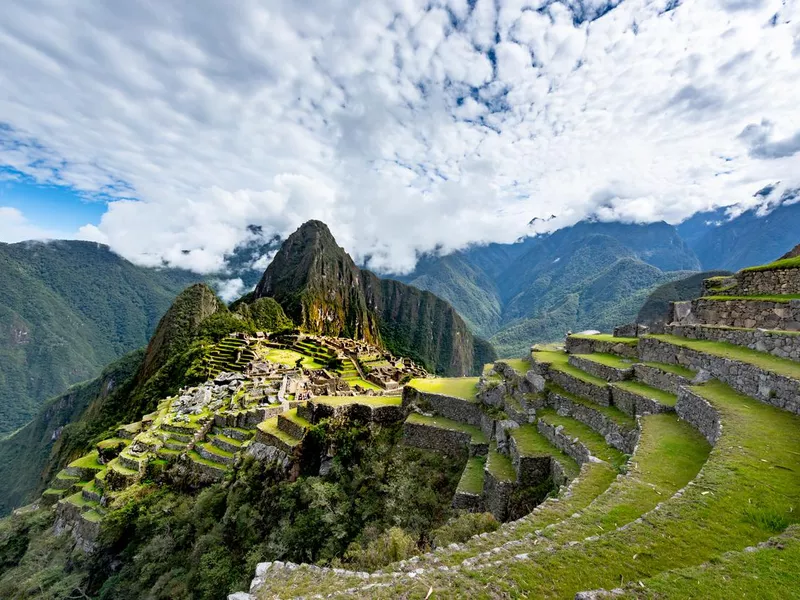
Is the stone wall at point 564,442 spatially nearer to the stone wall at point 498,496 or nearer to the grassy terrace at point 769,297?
the stone wall at point 498,496

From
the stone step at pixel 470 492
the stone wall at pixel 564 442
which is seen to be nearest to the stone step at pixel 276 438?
the stone step at pixel 470 492

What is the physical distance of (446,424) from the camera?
677 inches

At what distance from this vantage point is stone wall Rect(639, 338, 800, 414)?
26.9 feet

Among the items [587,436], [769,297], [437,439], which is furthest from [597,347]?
[437,439]

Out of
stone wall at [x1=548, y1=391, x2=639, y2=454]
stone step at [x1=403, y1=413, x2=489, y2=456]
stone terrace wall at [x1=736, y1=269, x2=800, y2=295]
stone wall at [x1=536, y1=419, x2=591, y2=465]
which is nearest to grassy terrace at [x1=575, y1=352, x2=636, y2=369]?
stone wall at [x1=548, y1=391, x2=639, y2=454]

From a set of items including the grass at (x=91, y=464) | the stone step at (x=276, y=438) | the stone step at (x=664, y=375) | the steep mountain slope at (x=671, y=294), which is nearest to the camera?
the stone step at (x=664, y=375)

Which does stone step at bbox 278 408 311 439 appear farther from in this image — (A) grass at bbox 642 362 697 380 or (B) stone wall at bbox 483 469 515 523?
(A) grass at bbox 642 362 697 380

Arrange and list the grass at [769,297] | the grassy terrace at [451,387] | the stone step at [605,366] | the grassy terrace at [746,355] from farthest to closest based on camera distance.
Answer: the grassy terrace at [451,387]
the stone step at [605,366]
the grass at [769,297]
the grassy terrace at [746,355]

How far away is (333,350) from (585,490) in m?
65.3

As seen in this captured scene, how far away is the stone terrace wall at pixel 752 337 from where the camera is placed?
31.4 ft

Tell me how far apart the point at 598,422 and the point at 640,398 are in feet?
4.66

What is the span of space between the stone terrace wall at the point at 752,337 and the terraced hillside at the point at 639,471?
5 centimetres

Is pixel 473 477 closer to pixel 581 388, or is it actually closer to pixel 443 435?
pixel 443 435

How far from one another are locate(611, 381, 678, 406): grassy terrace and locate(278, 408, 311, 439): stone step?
14.9 m
